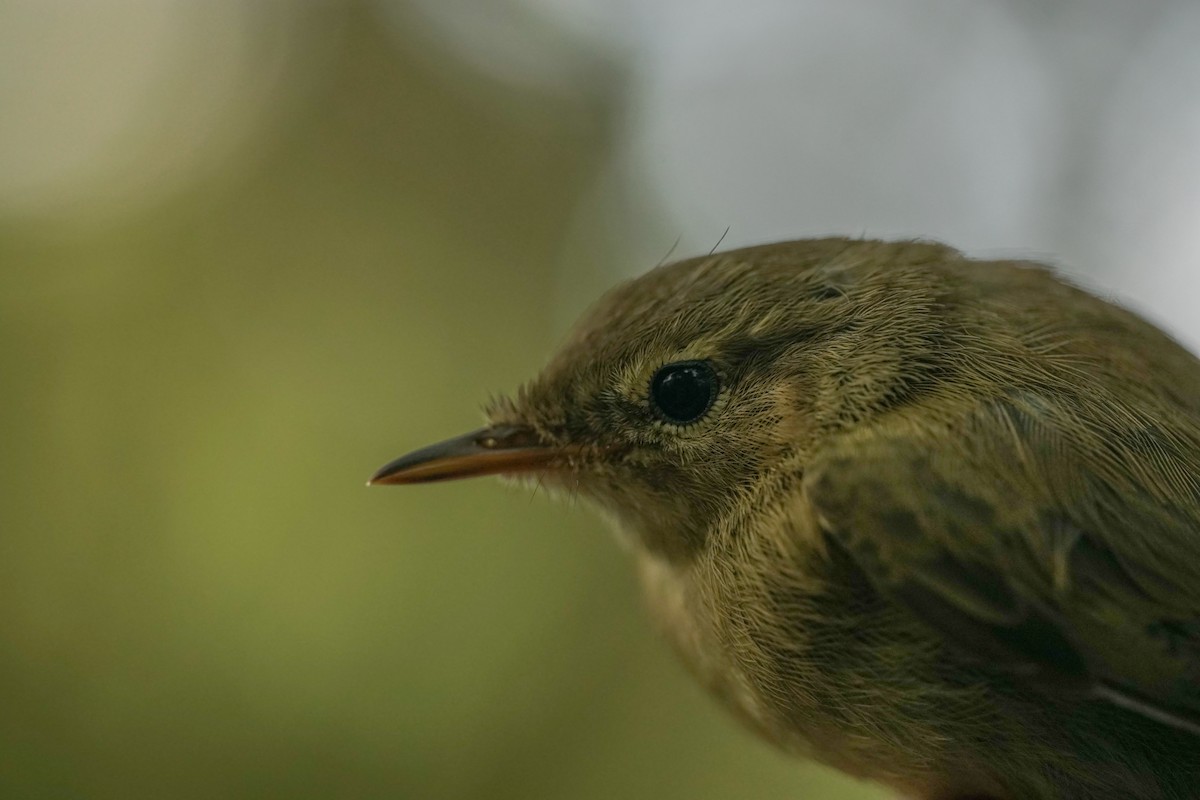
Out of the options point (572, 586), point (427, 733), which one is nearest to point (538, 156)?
point (572, 586)

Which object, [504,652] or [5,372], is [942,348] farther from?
[5,372]

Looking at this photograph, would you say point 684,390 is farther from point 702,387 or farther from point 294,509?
point 294,509

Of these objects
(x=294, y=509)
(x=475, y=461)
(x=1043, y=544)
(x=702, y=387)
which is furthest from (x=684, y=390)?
(x=294, y=509)

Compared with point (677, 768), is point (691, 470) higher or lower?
higher

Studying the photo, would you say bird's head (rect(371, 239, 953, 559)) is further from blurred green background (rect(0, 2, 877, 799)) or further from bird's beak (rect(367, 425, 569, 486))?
blurred green background (rect(0, 2, 877, 799))

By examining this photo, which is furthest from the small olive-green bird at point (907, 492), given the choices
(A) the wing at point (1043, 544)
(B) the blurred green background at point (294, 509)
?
(B) the blurred green background at point (294, 509)

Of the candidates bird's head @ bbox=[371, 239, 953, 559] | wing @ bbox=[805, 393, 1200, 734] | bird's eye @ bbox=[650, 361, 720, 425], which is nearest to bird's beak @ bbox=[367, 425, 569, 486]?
bird's head @ bbox=[371, 239, 953, 559]
